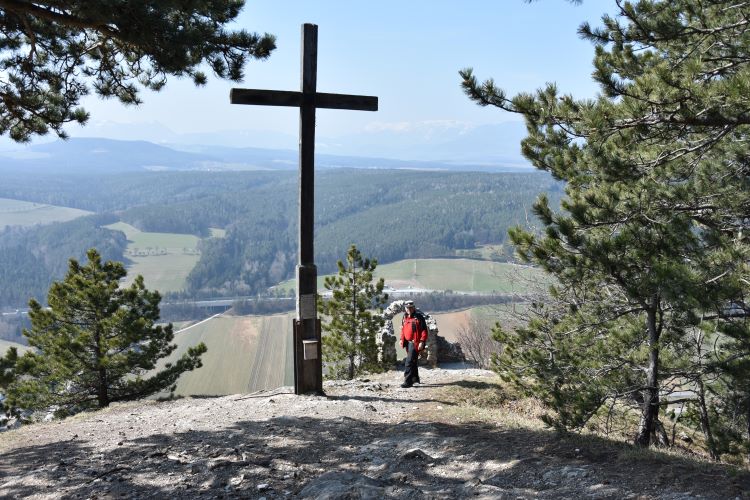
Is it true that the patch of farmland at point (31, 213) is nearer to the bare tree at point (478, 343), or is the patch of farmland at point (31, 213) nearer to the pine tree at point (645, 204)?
the bare tree at point (478, 343)

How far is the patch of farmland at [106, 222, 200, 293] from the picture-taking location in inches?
4021

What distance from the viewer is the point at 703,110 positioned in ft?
15.1

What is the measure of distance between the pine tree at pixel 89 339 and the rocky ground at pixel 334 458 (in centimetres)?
463

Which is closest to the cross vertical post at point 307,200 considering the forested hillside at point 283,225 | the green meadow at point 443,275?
the green meadow at point 443,275

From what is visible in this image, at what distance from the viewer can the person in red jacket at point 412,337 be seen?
380 inches

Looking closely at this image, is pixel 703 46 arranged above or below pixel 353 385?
above

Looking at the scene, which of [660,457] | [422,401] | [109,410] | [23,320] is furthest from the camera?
[23,320]

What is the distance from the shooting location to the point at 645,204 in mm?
5773

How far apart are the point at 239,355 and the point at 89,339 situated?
126 feet

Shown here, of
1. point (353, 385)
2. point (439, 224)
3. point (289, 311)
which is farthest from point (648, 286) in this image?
point (439, 224)

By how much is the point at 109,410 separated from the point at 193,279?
323ft

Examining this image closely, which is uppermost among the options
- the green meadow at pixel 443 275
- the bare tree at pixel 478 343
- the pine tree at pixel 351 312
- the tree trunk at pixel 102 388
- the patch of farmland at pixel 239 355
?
the pine tree at pixel 351 312

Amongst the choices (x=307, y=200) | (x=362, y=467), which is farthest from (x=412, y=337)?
(x=362, y=467)

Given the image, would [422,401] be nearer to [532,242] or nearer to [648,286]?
[532,242]
